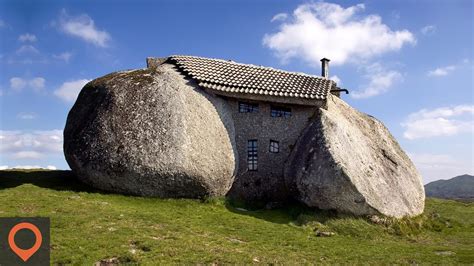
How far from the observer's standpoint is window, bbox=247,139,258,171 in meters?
28.9

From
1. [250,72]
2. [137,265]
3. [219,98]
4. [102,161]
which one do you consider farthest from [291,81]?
[137,265]

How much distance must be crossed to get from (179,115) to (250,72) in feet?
28.7

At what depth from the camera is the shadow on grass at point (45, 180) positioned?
25.5 meters

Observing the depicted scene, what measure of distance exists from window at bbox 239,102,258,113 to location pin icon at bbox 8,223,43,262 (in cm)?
1593

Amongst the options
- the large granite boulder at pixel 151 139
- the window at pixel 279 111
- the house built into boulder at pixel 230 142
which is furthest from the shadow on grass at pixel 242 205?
the window at pixel 279 111

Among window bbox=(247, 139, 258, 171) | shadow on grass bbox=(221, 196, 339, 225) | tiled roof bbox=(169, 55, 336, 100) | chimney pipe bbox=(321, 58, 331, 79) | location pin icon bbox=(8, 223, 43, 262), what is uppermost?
chimney pipe bbox=(321, 58, 331, 79)

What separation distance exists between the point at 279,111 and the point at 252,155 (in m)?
3.67

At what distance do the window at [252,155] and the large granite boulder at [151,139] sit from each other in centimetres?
140

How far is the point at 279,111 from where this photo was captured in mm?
29625

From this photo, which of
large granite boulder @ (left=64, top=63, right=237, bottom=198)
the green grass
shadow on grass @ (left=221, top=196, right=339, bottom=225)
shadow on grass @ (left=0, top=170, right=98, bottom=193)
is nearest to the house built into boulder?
large granite boulder @ (left=64, top=63, right=237, bottom=198)

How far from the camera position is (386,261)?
17328 mm

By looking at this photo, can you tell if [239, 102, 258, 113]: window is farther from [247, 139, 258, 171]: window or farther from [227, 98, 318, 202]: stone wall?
[247, 139, 258, 171]: window

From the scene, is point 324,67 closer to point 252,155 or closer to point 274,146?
point 274,146

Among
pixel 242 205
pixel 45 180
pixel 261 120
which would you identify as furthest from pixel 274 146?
pixel 45 180
